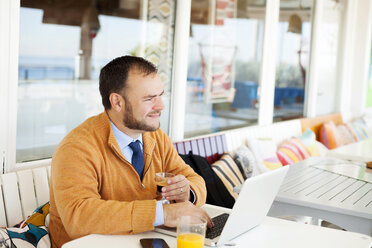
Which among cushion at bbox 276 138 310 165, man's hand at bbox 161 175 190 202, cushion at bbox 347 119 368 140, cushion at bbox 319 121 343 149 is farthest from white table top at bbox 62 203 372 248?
cushion at bbox 347 119 368 140

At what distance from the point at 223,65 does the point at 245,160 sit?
3.16ft

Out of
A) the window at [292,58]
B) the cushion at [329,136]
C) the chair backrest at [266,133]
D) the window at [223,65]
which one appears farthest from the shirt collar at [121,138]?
the cushion at [329,136]

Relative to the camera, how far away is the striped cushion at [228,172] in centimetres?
368

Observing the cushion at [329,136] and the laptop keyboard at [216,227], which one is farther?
the cushion at [329,136]

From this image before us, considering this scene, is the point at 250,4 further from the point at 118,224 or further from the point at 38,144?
the point at 118,224

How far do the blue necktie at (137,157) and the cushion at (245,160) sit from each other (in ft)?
6.65

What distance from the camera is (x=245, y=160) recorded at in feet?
13.9

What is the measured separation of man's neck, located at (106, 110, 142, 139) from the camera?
214 centimetres

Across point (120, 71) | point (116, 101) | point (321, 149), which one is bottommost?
point (321, 149)

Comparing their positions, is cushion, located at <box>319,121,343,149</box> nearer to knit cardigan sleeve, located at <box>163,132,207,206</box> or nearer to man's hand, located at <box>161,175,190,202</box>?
knit cardigan sleeve, located at <box>163,132,207,206</box>

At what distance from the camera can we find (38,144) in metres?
3.22

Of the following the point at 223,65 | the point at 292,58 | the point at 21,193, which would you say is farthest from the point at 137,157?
the point at 292,58

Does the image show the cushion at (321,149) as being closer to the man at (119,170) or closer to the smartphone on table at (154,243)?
the man at (119,170)

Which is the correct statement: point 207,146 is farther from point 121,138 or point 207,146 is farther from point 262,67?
point 121,138
